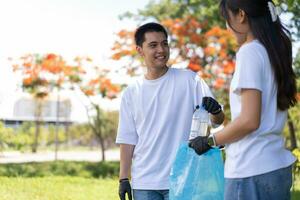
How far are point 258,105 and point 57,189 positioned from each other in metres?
7.39

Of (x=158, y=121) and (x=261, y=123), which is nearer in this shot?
(x=261, y=123)

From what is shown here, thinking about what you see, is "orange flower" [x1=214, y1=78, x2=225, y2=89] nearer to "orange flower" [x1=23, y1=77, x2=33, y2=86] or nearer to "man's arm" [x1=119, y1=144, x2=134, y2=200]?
"orange flower" [x1=23, y1=77, x2=33, y2=86]

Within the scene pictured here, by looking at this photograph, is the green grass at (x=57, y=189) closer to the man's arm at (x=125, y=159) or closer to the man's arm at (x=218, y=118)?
the man's arm at (x=125, y=159)

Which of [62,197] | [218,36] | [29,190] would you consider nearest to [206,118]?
[62,197]

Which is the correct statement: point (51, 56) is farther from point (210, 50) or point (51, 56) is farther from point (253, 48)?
point (253, 48)

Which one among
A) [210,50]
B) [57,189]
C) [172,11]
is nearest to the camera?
[57,189]

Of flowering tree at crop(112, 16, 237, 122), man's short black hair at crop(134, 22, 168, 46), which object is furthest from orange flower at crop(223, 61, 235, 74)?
man's short black hair at crop(134, 22, 168, 46)

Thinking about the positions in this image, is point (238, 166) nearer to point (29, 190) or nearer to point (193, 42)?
point (29, 190)

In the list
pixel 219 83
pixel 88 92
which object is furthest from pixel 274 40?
pixel 88 92

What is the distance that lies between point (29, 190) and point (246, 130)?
283 inches

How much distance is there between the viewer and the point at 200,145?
6.62 feet

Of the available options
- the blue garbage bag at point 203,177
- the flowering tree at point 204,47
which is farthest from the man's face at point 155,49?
the flowering tree at point 204,47

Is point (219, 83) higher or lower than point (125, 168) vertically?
higher

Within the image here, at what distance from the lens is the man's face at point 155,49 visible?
2.95 m
